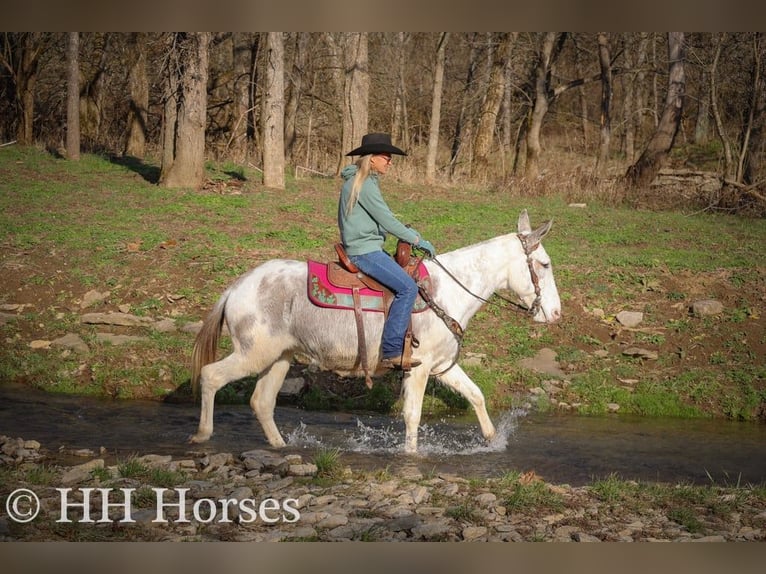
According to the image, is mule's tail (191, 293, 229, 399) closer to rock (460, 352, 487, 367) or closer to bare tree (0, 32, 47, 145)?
rock (460, 352, 487, 367)

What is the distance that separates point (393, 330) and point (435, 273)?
2.77 feet

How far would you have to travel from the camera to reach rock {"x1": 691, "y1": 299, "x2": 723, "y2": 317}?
12.5m

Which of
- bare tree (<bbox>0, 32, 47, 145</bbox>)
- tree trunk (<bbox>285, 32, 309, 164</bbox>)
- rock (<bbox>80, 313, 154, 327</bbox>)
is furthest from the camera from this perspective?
tree trunk (<bbox>285, 32, 309, 164</bbox>)

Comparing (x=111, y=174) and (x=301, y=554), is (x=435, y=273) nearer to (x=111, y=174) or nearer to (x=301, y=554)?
(x=301, y=554)

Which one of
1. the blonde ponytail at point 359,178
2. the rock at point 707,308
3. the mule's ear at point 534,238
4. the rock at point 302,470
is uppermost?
the blonde ponytail at point 359,178

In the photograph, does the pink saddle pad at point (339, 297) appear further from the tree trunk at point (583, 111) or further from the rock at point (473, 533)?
the tree trunk at point (583, 111)

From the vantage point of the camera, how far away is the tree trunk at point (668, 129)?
75.7 feet

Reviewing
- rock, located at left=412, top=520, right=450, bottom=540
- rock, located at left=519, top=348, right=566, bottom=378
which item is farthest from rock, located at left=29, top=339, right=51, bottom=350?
rock, located at left=412, top=520, right=450, bottom=540

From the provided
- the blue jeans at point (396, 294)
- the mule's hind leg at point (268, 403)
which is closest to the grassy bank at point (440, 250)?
the mule's hind leg at point (268, 403)

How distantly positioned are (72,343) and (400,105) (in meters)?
22.1

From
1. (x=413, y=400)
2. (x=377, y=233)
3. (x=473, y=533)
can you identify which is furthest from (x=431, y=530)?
(x=377, y=233)

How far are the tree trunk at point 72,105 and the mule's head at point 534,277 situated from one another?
17663 mm

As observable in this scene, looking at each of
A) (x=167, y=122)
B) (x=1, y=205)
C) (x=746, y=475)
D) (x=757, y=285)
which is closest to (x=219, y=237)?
(x=1, y=205)

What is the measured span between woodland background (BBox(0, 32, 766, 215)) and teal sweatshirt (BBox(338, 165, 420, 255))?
1211 centimetres
